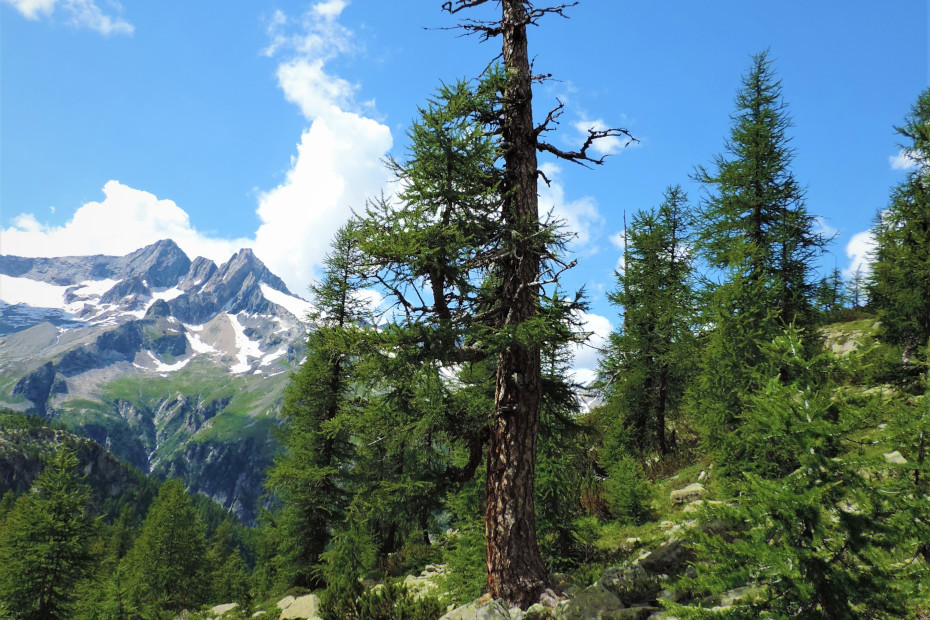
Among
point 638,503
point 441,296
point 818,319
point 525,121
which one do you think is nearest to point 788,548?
point 441,296

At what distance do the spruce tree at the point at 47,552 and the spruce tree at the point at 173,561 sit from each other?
30.6 feet

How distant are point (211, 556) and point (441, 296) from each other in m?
50.8

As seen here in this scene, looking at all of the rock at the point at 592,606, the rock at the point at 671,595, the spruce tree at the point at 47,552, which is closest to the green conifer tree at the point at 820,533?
the rock at the point at 592,606

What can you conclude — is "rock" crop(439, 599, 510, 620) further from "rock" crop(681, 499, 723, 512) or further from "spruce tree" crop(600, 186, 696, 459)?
"spruce tree" crop(600, 186, 696, 459)

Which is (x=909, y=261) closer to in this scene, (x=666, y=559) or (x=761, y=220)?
(x=761, y=220)

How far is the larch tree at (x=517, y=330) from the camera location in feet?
21.0

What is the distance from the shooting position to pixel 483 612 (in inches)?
231

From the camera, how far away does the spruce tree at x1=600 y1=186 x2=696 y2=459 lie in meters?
19.8

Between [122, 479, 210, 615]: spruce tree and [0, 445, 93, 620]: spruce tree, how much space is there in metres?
9.34

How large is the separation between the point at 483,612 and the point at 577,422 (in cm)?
530

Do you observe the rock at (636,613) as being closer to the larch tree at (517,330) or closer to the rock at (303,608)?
the larch tree at (517,330)

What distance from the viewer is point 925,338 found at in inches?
631

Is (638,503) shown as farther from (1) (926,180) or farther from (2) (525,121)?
(1) (926,180)

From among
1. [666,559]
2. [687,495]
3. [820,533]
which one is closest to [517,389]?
[666,559]
